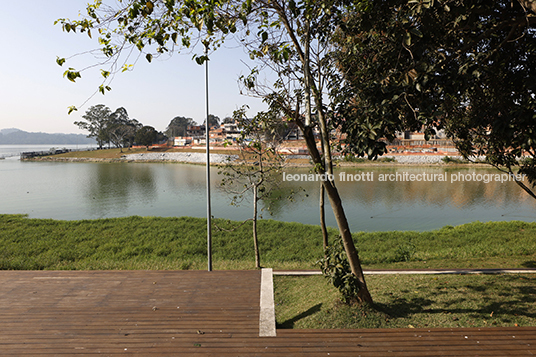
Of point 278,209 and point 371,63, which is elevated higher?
point 371,63

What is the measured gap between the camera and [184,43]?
373cm

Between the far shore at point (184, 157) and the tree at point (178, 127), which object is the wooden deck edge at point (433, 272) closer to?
the far shore at point (184, 157)

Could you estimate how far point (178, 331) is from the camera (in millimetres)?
3688

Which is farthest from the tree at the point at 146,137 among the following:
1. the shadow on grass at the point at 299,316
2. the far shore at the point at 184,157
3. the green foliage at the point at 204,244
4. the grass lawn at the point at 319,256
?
the shadow on grass at the point at 299,316

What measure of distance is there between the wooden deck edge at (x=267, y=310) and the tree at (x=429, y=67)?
2361mm

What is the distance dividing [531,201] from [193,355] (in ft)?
73.0

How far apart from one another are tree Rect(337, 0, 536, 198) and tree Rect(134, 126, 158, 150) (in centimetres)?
6072

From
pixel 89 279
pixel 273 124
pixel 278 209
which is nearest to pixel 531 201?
pixel 278 209

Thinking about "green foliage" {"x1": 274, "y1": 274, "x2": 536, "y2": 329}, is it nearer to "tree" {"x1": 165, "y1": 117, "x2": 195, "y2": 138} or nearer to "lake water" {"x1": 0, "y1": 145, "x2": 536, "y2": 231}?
"lake water" {"x1": 0, "y1": 145, "x2": 536, "y2": 231}

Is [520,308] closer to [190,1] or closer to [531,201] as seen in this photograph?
[190,1]

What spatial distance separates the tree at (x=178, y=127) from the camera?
80.6 meters

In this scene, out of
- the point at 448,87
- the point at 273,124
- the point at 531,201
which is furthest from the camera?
the point at 531,201

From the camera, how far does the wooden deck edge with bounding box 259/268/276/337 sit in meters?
3.67

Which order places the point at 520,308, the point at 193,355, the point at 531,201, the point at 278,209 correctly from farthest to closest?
the point at 531,201, the point at 278,209, the point at 520,308, the point at 193,355
